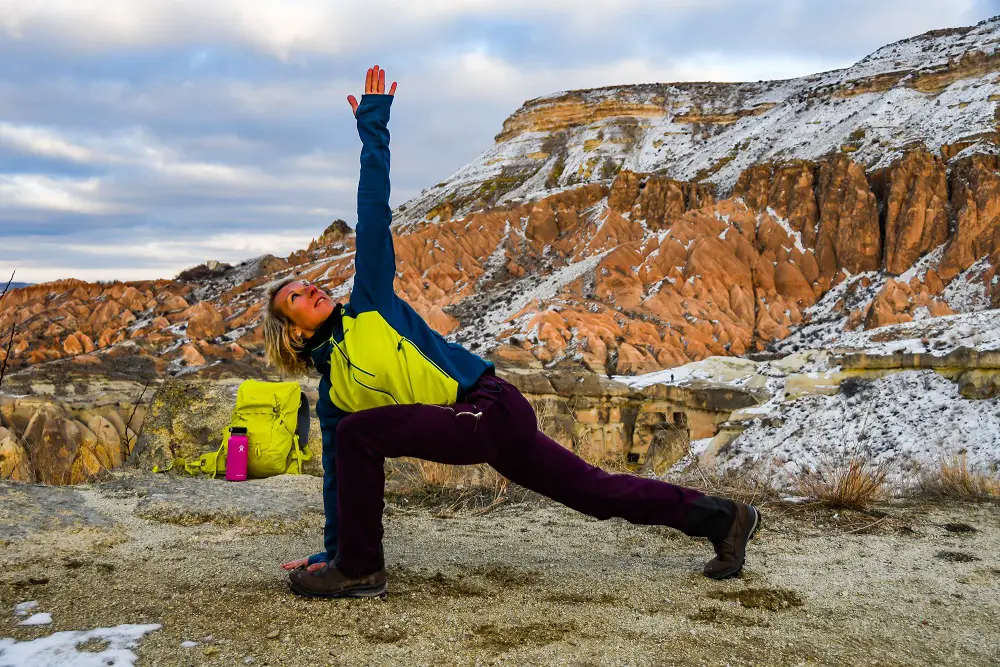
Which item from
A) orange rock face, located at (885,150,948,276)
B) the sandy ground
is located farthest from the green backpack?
orange rock face, located at (885,150,948,276)

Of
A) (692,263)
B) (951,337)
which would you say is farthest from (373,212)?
(692,263)

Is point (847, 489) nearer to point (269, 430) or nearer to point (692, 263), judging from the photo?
point (269, 430)

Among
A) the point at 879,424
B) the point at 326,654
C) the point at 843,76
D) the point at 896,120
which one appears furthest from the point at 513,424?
the point at 843,76

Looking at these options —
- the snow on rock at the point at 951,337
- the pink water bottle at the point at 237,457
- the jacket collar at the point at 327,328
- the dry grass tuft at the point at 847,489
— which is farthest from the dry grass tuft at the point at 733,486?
the snow on rock at the point at 951,337

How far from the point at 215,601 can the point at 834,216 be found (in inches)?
1400

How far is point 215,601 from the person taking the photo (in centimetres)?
263

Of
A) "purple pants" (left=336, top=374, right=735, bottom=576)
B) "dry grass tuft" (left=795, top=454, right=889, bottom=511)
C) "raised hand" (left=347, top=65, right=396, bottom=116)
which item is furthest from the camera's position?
"dry grass tuft" (left=795, top=454, right=889, bottom=511)

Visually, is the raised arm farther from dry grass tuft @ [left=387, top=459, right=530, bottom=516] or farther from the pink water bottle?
the pink water bottle

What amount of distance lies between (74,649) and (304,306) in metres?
1.25

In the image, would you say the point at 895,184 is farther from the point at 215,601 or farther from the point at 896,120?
the point at 215,601

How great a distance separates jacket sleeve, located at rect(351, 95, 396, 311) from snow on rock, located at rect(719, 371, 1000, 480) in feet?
27.1

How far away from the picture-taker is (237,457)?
18.4 ft

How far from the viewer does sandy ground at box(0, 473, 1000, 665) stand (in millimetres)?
2297

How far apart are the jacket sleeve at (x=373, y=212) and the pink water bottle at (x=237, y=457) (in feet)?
10.9
